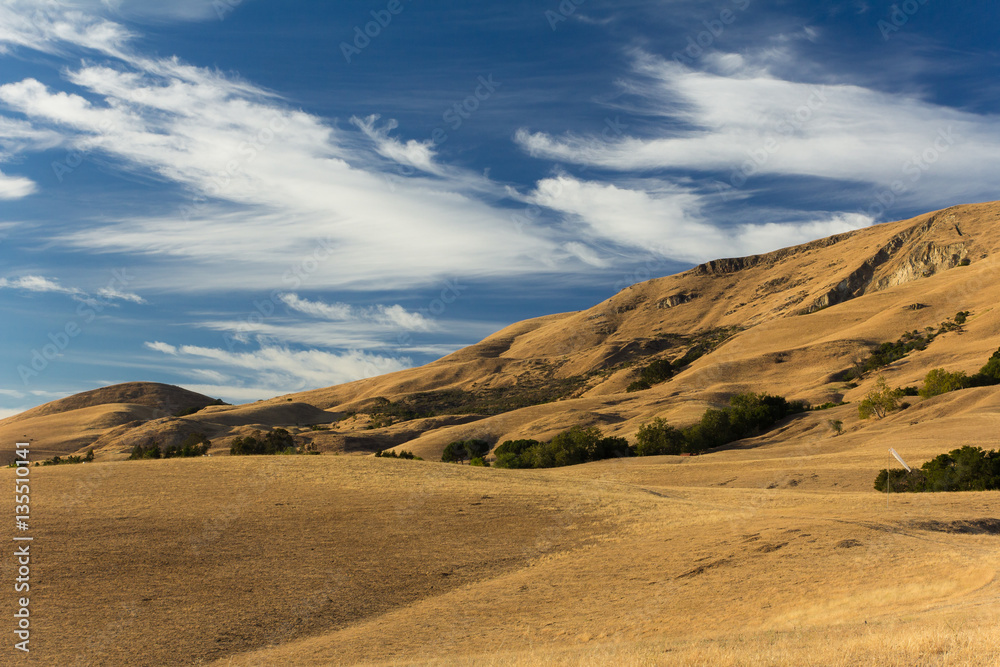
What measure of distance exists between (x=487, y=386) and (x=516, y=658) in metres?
116

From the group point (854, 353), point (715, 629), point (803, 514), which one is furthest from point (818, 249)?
point (715, 629)

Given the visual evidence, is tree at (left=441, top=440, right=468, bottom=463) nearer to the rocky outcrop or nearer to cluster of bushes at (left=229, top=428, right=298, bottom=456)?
cluster of bushes at (left=229, top=428, right=298, bottom=456)

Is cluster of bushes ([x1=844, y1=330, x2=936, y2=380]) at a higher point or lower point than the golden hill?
higher

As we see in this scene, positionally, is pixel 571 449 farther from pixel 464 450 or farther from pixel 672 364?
pixel 672 364

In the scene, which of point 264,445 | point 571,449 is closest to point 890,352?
point 571,449

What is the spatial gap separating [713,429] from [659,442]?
4710mm

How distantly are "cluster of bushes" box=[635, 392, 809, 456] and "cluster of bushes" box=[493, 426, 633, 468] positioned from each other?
203 cm

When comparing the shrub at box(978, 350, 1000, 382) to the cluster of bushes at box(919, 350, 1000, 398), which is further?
the shrub at box(978, 350, 1000, 382)

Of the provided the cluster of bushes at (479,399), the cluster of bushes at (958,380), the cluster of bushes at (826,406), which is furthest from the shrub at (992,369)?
the cluster of bushes at (479,399)

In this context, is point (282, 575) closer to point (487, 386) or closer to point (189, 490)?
point (189, 490)

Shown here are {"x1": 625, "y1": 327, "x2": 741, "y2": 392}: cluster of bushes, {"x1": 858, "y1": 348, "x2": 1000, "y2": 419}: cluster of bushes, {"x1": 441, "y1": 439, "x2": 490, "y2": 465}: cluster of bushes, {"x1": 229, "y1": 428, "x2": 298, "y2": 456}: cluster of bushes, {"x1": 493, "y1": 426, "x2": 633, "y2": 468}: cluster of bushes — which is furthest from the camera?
{"x1": 625, "y1": 327, "x2": 741, "y2": 392}: cluster of bushes

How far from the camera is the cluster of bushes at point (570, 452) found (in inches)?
1953

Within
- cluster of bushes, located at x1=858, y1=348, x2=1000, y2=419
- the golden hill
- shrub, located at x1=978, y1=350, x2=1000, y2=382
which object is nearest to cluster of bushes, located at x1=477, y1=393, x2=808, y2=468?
the golden hill

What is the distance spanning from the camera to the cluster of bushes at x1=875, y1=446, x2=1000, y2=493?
27.9 metres
